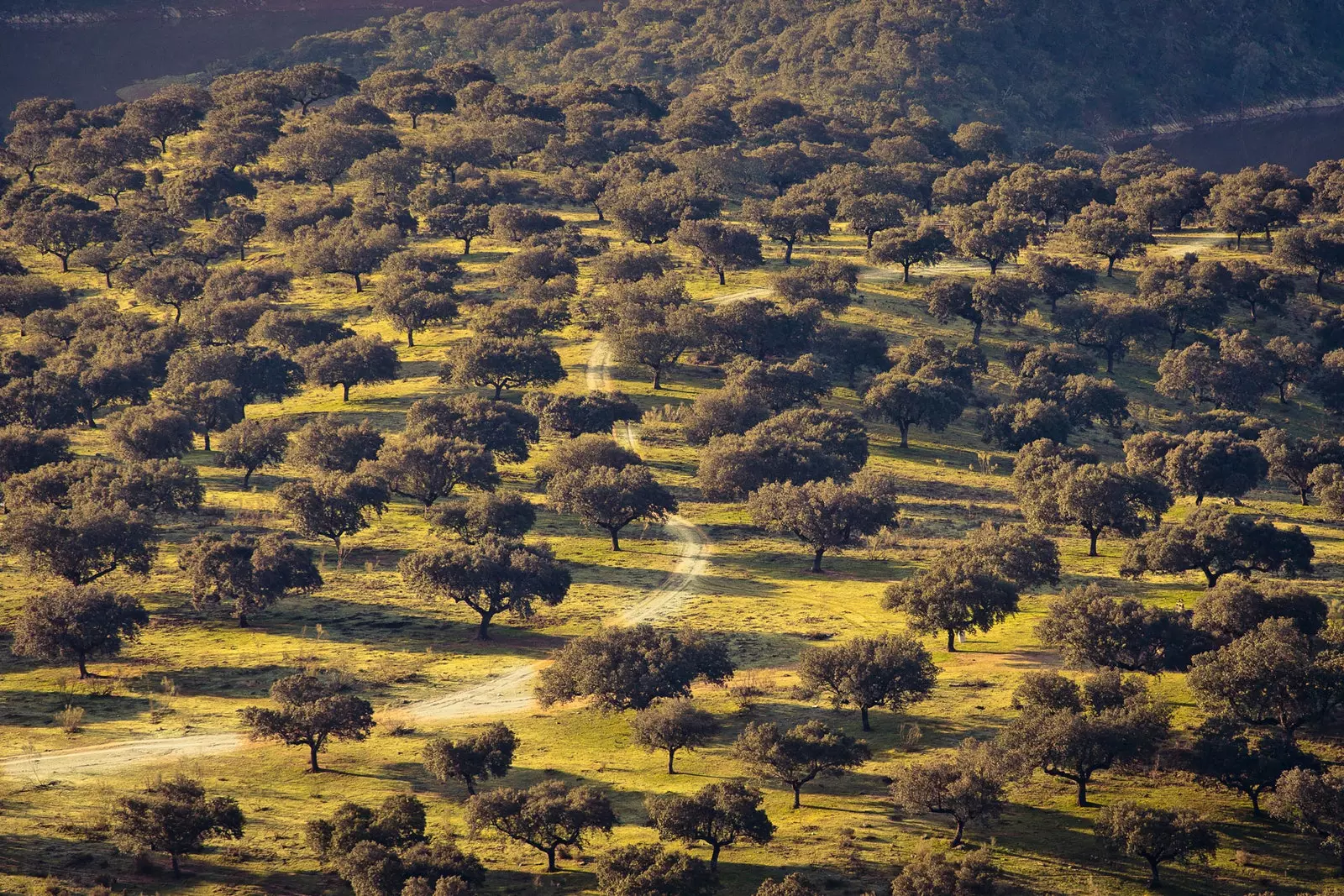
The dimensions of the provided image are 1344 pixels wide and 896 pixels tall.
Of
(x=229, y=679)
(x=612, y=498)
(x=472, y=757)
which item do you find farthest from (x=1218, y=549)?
(x=229, y=679)

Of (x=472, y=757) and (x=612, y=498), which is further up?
(x=612, y=498)

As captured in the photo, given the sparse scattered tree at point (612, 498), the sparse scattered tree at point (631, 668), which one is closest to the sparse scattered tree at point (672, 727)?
the sparse scattered tree at point (631, 668)

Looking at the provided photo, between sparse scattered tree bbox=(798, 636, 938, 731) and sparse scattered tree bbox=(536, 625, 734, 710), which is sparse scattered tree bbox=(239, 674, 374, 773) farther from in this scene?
sparse scattered tree bbox=(798, 636, 938, 731)

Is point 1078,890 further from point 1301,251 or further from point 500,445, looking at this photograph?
point 1301,251

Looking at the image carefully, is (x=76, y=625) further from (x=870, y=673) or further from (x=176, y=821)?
(x=870, y=673)

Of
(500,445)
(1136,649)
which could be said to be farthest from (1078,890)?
(500,445)
